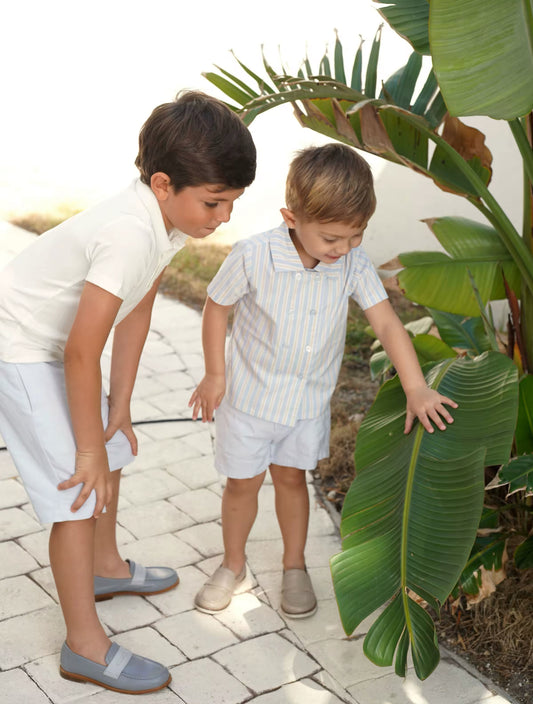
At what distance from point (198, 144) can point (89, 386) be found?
2.02 feet

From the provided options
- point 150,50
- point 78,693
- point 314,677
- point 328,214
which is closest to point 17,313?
point 328,214

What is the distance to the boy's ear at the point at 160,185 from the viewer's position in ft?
6.64

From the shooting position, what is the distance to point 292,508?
8.59 ft

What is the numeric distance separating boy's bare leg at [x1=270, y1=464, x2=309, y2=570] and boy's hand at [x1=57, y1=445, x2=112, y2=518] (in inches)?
24.9

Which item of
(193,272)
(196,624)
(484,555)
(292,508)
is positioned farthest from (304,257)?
→ (193,272)

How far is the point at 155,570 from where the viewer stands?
8.87ft

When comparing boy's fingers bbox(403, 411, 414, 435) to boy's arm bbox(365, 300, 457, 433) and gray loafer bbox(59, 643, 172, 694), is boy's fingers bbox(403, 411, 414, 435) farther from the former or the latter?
gray loafer bbox(59, 643, 172, 694)

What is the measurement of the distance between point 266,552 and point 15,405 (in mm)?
1154

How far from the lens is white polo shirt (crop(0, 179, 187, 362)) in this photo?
6.50 ft

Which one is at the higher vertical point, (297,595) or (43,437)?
(43,437)

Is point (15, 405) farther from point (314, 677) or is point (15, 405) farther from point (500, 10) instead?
point (500, 10)

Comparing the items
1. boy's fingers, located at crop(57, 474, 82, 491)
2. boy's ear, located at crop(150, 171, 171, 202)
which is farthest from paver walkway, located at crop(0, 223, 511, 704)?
boy's ear, located at crop(150, 171, 171, 202)

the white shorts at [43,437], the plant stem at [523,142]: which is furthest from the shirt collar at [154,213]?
the plant stem at [523,142]

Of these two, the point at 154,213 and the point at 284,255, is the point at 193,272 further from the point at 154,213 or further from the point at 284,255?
the point at 154,213
